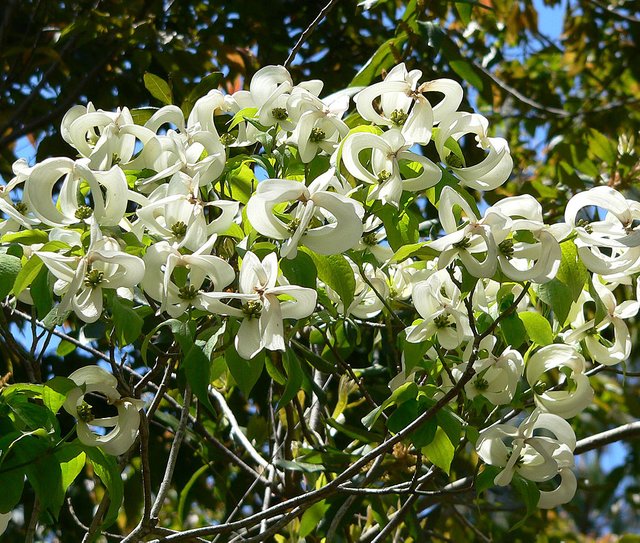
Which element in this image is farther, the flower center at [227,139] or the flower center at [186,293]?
the flower center at [227,139]

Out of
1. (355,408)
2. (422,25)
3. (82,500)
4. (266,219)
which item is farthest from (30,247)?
(82,500)

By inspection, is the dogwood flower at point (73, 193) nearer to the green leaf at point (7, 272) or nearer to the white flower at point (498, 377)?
the green leaf at point (7, 272)

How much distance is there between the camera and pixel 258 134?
40.4 inches

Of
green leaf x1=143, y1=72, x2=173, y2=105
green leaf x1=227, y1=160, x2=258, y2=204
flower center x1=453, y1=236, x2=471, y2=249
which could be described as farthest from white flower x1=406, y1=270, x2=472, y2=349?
green leaf x1=143, y1=72, x2=173, y2=105

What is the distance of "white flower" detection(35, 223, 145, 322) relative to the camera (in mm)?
808

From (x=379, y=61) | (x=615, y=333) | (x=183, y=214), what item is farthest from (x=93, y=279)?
(x=379, y=61)

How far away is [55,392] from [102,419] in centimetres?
6

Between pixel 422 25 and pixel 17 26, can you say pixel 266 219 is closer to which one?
pixel 422 25

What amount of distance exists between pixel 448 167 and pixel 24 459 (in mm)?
522

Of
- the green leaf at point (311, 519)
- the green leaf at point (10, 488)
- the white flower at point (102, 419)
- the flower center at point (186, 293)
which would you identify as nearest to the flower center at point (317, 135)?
the flower center at point (186, 293)

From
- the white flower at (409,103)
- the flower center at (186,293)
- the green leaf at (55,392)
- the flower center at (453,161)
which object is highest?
the white flower at (409,103)

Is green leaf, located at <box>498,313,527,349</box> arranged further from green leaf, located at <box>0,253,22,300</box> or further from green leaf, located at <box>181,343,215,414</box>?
green leaf, located at <box>0,253,22,300</box>

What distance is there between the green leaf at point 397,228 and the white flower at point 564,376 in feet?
0.60

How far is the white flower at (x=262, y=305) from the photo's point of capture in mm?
789
